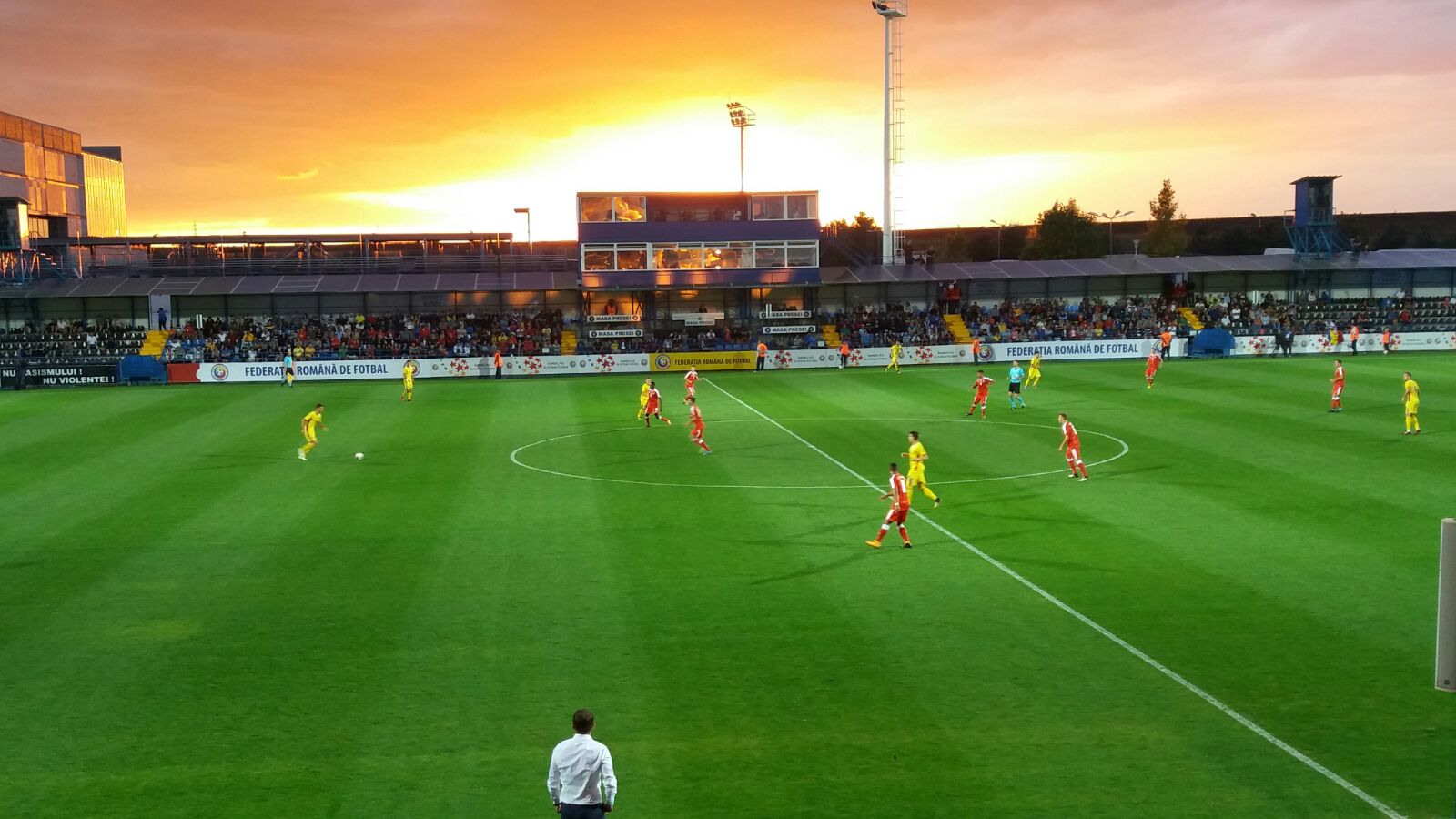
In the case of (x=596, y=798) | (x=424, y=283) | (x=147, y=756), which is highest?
(x=424, y=283)

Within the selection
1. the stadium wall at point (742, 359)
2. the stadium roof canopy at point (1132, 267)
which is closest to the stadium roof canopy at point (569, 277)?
the stadium roof canopy at point (1132, 267)

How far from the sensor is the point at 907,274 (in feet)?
262

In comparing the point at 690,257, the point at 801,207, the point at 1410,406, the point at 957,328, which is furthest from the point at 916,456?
the point at 957,328

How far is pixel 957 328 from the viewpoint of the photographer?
253 feet

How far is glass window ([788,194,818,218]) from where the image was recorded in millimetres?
72312

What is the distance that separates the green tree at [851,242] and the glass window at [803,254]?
5.14 metres

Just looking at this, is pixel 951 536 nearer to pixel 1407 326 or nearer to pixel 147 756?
pixel 147 756

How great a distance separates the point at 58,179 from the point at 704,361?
7619 centimetres

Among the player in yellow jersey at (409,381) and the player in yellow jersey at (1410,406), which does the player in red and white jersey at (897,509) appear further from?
the player in yellow jersey at (409,381)

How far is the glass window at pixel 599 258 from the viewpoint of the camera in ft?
232

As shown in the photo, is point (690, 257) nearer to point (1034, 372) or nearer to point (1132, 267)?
point (1034, 372)

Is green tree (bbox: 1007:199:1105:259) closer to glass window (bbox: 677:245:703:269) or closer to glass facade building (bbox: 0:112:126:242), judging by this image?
glass window (bbox: 677:245:703:269)

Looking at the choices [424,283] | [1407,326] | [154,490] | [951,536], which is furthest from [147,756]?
[1407,326]

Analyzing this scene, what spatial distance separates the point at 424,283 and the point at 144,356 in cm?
1920
